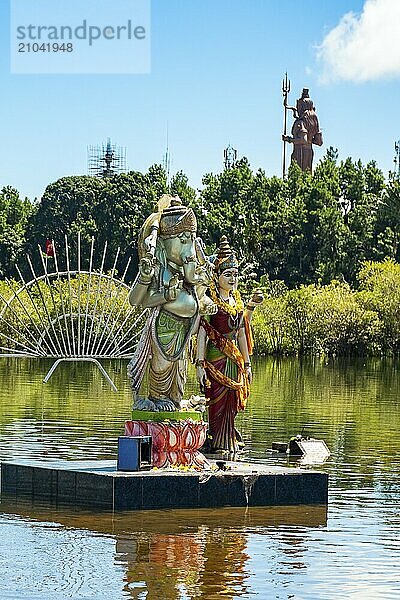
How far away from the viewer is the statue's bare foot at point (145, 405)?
48.9 ft

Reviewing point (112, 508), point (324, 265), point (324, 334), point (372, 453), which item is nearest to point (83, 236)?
point (324, 265)

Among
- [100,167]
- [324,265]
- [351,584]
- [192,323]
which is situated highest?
[100,167]

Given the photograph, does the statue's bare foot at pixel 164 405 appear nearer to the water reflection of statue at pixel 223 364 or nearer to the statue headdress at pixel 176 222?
the water reflection of statue at pixel 223 364

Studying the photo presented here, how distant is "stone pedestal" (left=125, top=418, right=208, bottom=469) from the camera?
575 inches

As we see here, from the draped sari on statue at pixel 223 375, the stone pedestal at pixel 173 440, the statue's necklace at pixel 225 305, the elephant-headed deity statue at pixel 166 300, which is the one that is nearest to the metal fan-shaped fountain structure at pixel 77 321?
the statue's necklace at pixel 225 305

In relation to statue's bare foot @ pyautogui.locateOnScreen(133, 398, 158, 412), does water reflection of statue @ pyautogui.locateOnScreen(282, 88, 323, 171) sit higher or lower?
higher

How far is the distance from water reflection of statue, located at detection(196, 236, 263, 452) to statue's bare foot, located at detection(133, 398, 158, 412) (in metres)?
1.11

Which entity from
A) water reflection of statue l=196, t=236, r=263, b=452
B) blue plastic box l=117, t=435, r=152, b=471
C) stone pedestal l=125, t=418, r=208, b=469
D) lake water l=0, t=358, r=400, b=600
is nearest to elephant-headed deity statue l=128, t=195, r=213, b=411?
stone pedestal l=125, t=418, r=208, b=469

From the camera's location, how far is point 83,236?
8194 centimetres

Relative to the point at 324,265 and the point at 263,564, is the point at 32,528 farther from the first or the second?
the point at 324,265

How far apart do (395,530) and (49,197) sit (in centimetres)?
7713

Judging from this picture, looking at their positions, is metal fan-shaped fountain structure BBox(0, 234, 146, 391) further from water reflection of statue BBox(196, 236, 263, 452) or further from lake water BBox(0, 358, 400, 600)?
lake water BBox(0, 358, 400, 600)

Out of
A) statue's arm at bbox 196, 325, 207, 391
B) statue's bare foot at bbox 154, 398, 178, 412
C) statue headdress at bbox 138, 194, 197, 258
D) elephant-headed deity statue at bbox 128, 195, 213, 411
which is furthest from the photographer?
statue's arm at bbox 196, 325, 207, 391

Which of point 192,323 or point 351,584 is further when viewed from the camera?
point 192,323
